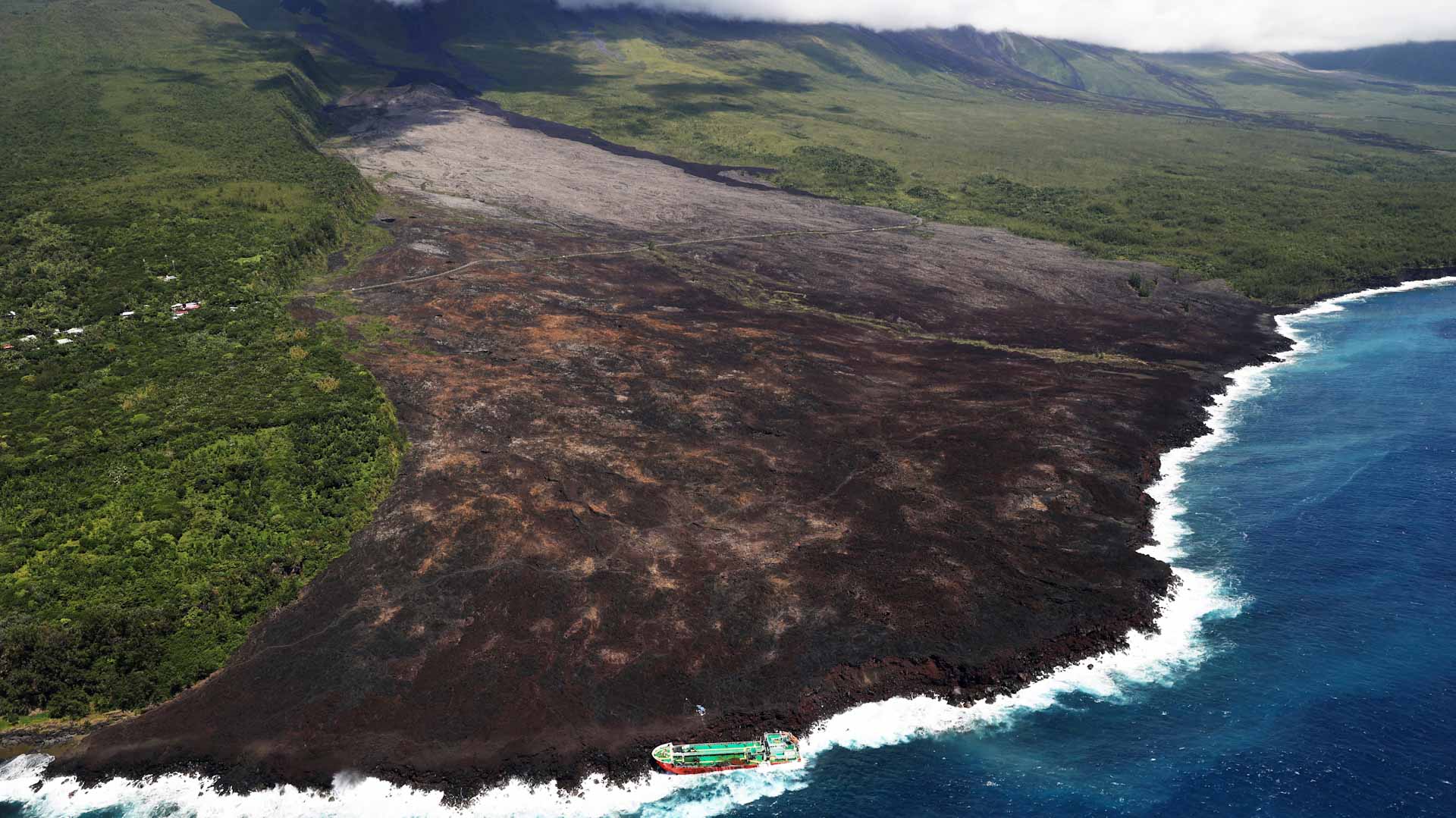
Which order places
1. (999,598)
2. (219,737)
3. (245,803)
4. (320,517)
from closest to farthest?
(245,803) < (219,737) < (999,598) < (320,517)

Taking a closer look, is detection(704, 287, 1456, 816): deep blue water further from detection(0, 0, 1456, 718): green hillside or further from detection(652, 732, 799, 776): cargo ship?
detection(0, 0, 1456, 718): green hillside

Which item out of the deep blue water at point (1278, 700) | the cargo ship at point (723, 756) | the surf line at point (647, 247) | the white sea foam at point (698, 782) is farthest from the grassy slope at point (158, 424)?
the deep blue water at point (1278, 700)

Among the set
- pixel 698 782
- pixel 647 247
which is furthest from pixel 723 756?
pixel 647 247

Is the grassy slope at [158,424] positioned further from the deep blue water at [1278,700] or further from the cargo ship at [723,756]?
the deep blue water at [1278,700]

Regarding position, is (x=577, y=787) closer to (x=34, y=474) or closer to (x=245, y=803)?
(x=245, y=803)

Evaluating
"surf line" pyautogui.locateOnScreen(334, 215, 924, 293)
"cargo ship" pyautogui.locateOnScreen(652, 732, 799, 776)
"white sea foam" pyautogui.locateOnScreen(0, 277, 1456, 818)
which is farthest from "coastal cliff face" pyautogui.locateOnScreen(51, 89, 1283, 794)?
"surf line" pyautogui.locateOnScreen(334, 215, 924, 293)

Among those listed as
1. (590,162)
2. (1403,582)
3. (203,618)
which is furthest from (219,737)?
(590,162)
